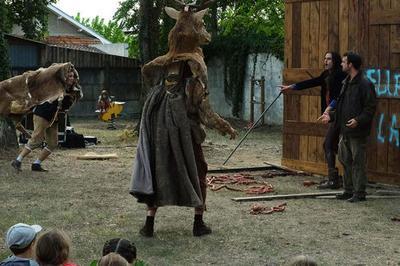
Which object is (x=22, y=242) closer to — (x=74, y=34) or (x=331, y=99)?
(x=331, y=99)

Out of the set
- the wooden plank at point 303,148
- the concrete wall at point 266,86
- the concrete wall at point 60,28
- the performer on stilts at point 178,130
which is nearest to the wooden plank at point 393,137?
the wooden plank at point 303,148

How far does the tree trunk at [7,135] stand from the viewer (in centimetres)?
1440

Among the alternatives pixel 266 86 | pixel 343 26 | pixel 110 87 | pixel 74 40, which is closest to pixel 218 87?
pixel 266 86

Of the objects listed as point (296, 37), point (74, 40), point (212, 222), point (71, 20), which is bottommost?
point (212, 222)

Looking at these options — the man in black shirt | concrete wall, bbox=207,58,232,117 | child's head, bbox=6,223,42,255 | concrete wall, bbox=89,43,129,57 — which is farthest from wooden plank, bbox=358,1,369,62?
concrete wall, bbox=89,43,129,57

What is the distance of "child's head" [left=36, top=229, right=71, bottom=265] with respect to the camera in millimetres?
4285

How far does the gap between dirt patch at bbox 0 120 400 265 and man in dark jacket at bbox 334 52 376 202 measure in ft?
1.03

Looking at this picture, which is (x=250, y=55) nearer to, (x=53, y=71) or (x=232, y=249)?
(x=53, y=71)

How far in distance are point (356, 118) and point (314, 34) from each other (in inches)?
114

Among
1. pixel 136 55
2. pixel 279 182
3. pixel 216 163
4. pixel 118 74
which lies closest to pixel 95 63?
pixel 118 74

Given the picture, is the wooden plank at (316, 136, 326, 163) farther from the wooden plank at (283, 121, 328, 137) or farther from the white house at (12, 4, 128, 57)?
the white house at (12, 4, 128, 57)

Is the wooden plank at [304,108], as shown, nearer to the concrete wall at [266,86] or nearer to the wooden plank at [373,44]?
the wooden plank at [373,44]

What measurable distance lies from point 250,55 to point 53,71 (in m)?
14.0

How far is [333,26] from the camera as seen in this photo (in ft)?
37.9
